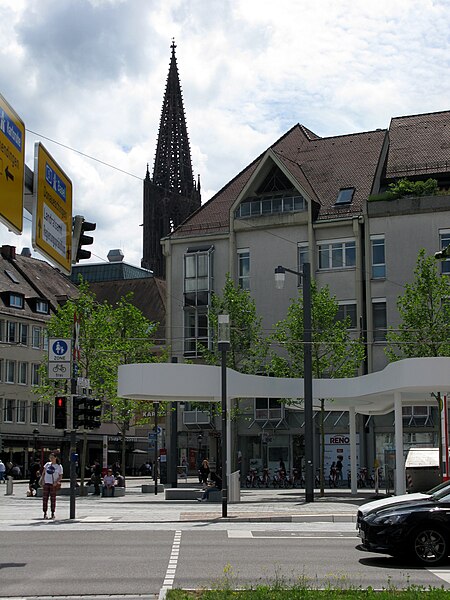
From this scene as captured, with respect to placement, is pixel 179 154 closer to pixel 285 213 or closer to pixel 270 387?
pixel 285 213

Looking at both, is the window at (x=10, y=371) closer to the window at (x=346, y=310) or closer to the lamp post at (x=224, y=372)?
the window at (x=346, y=310)

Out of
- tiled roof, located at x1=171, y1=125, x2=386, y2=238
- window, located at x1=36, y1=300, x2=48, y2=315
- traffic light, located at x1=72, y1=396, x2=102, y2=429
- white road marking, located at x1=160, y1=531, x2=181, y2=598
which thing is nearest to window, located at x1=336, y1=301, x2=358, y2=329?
tiled roof, located at x1=171, y1=125, x2=386, y2=238

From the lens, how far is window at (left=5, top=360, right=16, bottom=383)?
76531 millimetres

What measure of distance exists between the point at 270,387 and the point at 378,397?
13.5 ft

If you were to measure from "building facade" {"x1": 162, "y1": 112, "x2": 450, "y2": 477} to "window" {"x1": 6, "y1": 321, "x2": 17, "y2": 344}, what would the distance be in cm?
1612

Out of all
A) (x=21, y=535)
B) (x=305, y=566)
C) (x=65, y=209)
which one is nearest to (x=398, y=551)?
(x=305, y=566)

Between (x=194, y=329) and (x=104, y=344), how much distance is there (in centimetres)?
1452

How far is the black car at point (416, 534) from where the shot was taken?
15867 millimetres

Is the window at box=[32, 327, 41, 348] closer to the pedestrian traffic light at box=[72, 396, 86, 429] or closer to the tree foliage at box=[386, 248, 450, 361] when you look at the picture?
the tree foliage at box=[386, 248, 450, 361]

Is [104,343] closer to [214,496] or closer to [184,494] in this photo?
[184,494]

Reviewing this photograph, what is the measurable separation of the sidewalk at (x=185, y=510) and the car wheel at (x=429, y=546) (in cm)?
1192

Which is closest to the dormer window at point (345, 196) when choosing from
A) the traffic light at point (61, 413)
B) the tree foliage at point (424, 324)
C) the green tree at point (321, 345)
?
the green tree at point (321, 345)

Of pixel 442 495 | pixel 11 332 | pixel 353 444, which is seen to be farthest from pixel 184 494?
pixel 11 332

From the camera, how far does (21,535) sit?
22734mm
